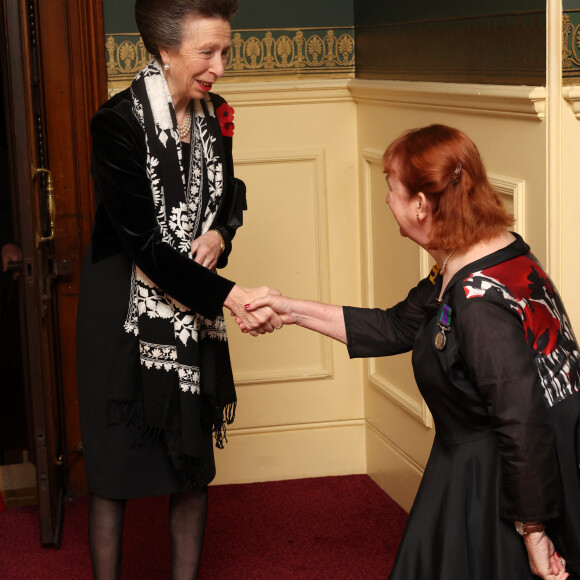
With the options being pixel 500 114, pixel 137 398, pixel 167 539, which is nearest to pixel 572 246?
pixel 500 114

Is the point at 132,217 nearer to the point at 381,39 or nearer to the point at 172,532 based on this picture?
the point at 172,532

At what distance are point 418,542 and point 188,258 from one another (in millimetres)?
857

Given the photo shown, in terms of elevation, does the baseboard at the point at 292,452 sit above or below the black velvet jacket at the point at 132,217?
below

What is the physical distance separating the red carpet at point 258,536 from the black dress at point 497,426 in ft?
3.93

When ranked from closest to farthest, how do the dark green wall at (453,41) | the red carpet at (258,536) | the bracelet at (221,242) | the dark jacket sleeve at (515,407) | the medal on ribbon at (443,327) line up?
the dark jacket sleeve at (515,407), the medal on ribbon at (443,327), the dark green wall at (453,41), the bracelet at (221,242), the red carpet at (258,536)

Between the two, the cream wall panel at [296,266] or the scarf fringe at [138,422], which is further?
the cream wall panel at [296,266]

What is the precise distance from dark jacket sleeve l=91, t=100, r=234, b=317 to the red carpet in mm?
1121

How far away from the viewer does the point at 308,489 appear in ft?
12.1

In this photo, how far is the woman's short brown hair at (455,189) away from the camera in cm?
182

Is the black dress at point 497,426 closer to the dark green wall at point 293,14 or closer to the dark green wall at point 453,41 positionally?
the dark green wall at point 453,41

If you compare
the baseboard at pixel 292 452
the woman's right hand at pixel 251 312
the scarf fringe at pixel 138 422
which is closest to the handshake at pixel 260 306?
the woman's right hand at pixel 251 312

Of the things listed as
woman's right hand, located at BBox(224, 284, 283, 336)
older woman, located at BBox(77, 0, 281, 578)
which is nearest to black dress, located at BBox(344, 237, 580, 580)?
woman's right hand, located at BBox(224, 284, 283, 336)

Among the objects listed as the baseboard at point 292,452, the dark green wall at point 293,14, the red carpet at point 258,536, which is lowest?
the red carpet at point 258,536

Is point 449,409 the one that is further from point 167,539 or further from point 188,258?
point 167,539
